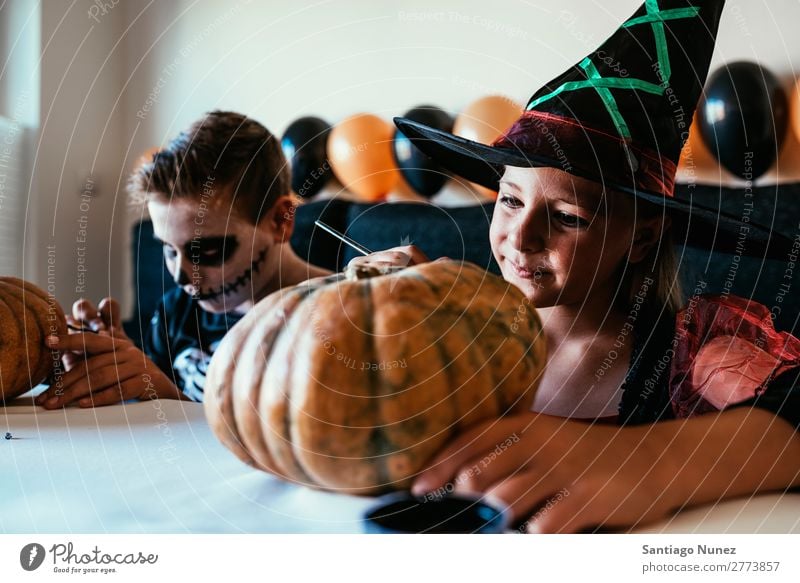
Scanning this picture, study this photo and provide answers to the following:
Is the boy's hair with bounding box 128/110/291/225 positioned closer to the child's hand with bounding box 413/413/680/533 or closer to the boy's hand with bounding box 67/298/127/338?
the boy's hand with bounding box 67/298/127/338

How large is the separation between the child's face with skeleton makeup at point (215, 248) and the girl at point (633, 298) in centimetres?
14

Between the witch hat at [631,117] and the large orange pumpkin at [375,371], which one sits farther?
the witch hat at [631,117]

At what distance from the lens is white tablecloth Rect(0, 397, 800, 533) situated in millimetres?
347

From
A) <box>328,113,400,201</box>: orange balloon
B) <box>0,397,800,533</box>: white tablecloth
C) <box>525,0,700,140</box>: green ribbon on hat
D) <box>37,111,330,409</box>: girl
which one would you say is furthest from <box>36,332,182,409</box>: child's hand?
<box>525,0,700,140</box>: green ribbon on hat

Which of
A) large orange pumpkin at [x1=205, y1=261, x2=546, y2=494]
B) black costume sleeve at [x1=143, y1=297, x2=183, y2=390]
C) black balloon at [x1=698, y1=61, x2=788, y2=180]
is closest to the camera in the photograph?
large orange pumpkin at [x1=205, y1=261, x2=546, y2=494]

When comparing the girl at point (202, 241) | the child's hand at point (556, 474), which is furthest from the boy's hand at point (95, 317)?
the child's hand at point (556, 474)

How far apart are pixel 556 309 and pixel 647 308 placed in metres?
0.08

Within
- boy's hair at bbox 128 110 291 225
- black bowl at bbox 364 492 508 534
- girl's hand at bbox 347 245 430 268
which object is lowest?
black bowl at bbox 364 492 508 534

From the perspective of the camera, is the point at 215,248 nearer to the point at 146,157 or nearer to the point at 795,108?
the point at 146,157

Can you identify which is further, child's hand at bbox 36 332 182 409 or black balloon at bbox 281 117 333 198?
black balloon at bbox 281 117 333 198

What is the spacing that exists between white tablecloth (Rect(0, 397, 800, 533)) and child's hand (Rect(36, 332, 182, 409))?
11cm

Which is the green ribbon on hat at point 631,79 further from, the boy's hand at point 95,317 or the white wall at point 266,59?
the boy's hand at point 95,317

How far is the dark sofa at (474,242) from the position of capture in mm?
704

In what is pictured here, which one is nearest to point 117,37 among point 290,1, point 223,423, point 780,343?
point 290,1
